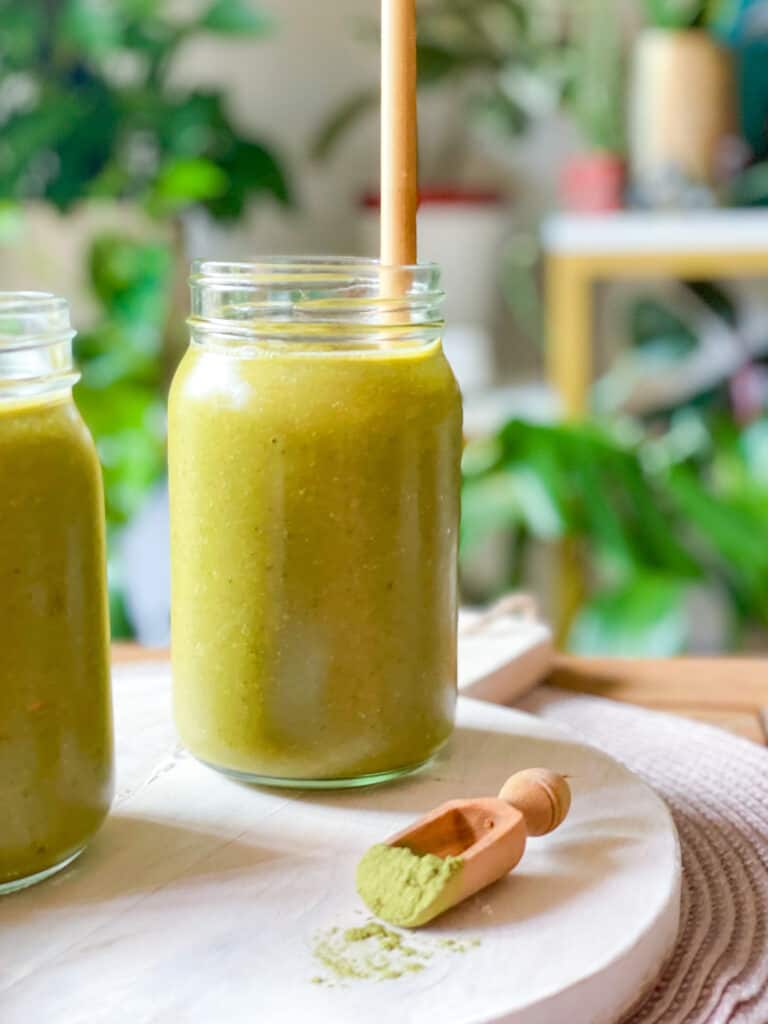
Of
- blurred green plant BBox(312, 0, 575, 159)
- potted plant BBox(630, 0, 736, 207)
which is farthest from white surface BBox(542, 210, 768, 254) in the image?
blurred green plant BBox(312, 0, 575, 159)

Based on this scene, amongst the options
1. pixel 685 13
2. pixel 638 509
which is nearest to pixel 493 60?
pixel 685 13

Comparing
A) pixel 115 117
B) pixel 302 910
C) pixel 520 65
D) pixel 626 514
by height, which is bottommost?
pixel 626 514

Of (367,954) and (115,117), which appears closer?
(367,954)

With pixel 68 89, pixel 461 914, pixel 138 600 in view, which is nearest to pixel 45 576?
pixel 461 914

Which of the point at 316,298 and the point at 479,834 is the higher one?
the point at 316,298

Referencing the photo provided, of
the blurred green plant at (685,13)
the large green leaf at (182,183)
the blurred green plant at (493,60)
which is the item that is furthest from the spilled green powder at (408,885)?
the blurred green plant at (493,60)

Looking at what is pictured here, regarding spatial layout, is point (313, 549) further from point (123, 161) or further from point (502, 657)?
point (123, 161)

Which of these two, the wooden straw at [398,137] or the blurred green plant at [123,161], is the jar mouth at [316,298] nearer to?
the wooden straw at [398,137]
